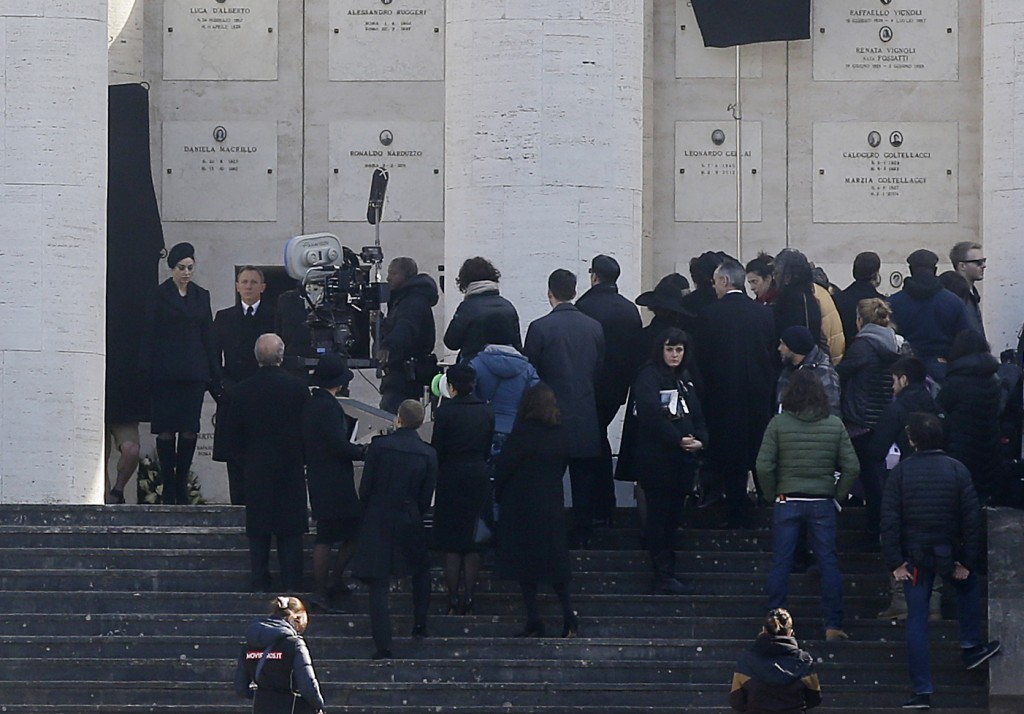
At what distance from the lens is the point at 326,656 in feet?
37.9

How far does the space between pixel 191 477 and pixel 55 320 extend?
99.0 inches

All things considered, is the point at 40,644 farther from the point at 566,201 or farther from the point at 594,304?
the point at 566,201

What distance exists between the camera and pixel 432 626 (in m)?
11.8

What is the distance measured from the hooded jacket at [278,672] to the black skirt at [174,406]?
14.5 feet

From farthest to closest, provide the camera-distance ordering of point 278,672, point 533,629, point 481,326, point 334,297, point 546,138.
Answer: point 546,138
point 334,297
point 481,326
point 533,629
point 278,672

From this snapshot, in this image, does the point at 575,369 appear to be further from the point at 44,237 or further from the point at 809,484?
the point at 44,237

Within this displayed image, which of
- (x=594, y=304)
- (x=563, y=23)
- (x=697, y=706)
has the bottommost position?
(x=697, y=706)

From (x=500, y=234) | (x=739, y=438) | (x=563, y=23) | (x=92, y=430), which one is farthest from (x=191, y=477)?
(x=739, y=438)

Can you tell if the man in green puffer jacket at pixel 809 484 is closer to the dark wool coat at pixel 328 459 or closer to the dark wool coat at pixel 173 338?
the dark wool coat at pixel 328 459

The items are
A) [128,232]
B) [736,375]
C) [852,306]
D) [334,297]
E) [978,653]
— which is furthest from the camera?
[128,232]

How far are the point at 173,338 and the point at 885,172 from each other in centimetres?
636

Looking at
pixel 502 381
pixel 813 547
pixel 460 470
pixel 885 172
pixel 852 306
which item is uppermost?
pixel 885 172

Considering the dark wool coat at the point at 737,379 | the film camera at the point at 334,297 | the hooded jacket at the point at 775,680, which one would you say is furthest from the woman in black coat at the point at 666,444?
the hooded jacket at the point at 775,680

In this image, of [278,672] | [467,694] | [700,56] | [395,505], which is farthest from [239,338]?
[700,56]
